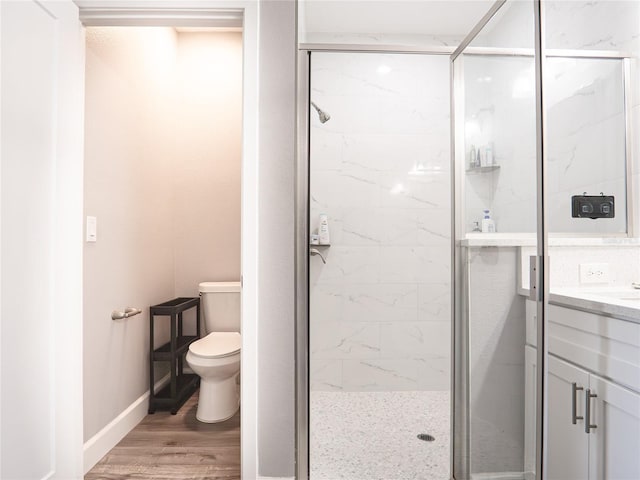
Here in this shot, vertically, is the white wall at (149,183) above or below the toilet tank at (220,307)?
above

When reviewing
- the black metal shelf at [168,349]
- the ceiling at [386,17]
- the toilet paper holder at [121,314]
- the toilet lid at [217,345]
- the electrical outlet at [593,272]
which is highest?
the ceiling at [386,17]

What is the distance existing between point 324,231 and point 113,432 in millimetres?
1617

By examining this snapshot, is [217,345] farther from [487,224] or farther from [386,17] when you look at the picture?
[386,17]

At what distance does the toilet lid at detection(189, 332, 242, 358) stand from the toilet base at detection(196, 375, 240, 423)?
0.20 meters

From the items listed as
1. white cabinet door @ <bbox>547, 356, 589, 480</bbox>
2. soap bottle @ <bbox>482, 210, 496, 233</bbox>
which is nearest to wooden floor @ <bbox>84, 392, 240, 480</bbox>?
white cabinet door @ <bbox>547, 356, 589, 480</bbox>

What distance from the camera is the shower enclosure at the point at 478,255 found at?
1211 millimetres

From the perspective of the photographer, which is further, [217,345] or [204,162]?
[204,162]

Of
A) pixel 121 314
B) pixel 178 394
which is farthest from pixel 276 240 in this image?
pixel 178 394

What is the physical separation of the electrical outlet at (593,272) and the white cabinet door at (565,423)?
45 centimetres

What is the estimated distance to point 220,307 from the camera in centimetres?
280

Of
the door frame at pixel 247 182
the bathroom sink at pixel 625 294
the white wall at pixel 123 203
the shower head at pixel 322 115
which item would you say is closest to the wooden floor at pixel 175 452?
the white wall at pixel 123 203

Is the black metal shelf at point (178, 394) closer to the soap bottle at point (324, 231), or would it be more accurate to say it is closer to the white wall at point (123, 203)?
the white wall at point (123, 203)

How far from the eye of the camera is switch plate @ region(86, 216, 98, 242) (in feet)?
6.23

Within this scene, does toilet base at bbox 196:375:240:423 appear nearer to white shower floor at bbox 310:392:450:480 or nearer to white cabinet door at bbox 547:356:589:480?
white shower floor at bbox 310:392:450:480
